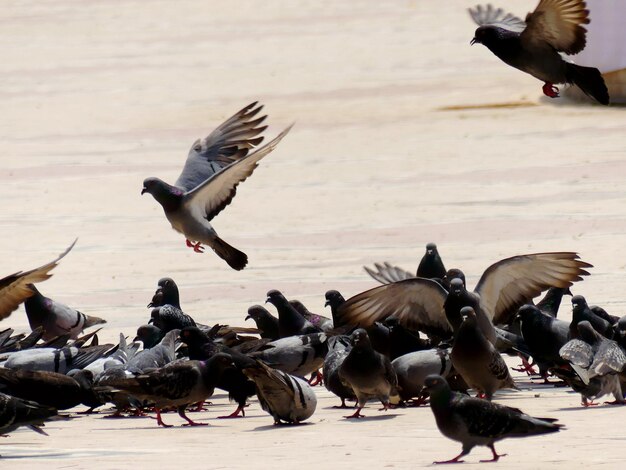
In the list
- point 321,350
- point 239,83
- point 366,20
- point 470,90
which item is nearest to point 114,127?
point 239,83

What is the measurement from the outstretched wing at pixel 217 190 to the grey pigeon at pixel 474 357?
3040 mm

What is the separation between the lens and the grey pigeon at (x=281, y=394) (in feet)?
29.5

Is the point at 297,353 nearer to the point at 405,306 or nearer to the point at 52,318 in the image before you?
the point at 405,306

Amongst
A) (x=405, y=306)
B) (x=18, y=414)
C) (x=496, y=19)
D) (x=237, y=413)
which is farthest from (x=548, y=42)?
(x=18, y=414)

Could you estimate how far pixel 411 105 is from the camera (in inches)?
1082

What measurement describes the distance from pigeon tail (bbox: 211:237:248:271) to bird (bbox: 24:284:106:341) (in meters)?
1.31

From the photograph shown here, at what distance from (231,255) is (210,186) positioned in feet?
1.84

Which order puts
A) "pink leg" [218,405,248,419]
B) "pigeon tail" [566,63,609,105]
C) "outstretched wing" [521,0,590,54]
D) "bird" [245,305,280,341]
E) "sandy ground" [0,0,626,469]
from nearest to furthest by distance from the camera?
1. "sandy ground" [0,0,626,469]
2. "pink leg" [218,405,248,419]
3. "pigeon tail" [566,63,609,105]
4. "outstretched wing" [521,0,590,54]
5. "bird" [245,305,280,341]

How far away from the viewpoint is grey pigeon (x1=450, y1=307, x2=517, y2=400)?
902cm

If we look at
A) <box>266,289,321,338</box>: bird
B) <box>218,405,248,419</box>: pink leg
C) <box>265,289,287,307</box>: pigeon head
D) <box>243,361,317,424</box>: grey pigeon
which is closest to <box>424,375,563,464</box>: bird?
<box>243,361,317,424</box>: grey pigeon

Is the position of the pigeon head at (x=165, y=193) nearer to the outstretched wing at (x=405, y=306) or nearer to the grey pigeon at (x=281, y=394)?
the outstretched wing at (x=405, y=306)

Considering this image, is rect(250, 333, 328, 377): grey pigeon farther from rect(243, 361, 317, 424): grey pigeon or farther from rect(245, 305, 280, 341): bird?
rect(245, 305, 280, 341): bird

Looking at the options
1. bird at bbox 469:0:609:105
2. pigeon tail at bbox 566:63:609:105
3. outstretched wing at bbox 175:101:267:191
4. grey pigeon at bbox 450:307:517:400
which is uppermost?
bird at bbox 469:0:609:105

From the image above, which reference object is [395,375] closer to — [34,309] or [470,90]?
[34,309]
